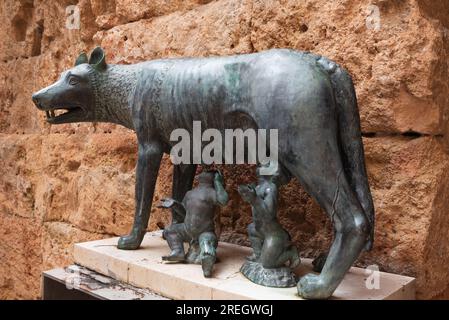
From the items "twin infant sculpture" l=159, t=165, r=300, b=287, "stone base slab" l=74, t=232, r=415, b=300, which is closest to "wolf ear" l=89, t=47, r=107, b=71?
"twin infant sculpture" l=159, t=165, r=300, b=287

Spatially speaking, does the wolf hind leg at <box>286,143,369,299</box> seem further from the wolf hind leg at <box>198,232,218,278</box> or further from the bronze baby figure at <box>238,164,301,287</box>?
the wolf hind leg at <box>198,232,218,278</box>

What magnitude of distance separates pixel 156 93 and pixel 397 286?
→ 954mm

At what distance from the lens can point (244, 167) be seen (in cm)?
→ 164

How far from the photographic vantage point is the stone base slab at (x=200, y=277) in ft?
3.68

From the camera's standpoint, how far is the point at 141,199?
5.00 feet

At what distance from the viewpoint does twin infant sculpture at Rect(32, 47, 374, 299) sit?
42.8 inches

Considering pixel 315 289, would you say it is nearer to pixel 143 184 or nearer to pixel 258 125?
pixel 258 125

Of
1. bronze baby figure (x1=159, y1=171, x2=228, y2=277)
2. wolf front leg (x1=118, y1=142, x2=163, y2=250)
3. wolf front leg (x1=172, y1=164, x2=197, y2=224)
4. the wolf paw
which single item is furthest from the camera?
wolf front leg (x1=172, y1=164, x2=197, y2=224)

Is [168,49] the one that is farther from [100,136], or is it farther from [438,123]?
[438,123]

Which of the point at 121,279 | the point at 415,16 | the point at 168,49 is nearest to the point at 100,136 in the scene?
the point at 168,49

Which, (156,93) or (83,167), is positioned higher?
(156,93)

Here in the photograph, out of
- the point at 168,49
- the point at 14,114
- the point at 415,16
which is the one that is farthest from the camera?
the point at 14,114

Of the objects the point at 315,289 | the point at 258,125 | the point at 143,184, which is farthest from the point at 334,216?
the point at 143,184

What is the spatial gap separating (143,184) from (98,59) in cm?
50
